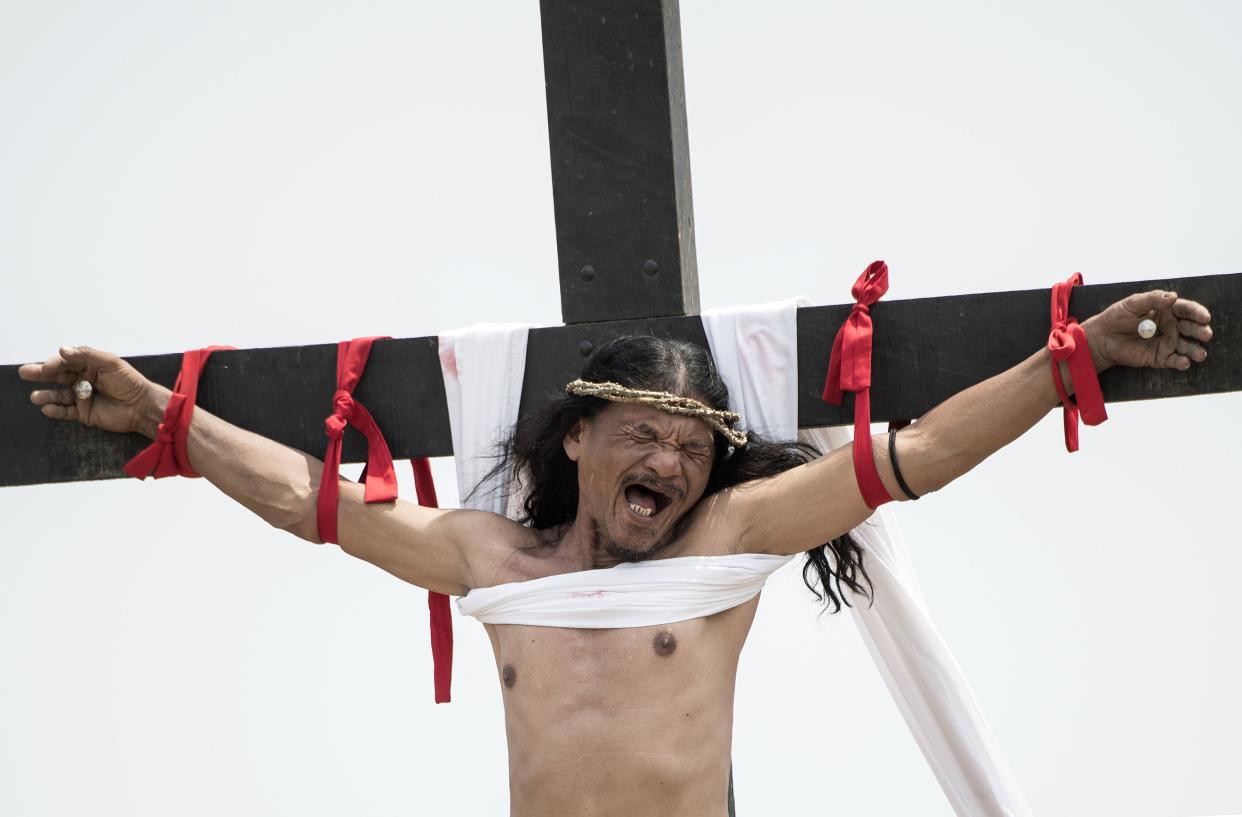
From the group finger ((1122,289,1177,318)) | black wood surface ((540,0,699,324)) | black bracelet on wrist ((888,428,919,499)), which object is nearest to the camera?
finger ((1122,289,1177,318))

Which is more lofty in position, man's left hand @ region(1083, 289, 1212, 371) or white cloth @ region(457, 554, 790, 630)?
man's left hand @ region(1083, 289, 1212, 371)

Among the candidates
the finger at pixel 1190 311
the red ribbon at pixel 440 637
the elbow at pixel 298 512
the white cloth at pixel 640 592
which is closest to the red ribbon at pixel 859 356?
the white cloth at pixel 640 592

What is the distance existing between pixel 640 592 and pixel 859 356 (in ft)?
1.86

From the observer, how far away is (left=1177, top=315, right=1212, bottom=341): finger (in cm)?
282

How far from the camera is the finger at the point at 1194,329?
2.82m

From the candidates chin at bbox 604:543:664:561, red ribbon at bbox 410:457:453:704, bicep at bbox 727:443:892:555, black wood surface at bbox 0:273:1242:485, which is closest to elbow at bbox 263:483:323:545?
black wood surface at bbox 0:273:1242:485

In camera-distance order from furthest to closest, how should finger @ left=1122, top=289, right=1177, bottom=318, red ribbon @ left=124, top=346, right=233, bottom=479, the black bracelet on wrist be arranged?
red ribbon @ left=124, top=346, right=233, bottom=479 → the black bracelet on wrist → finger @ left=1122, top=289, right=1177, bottom=318

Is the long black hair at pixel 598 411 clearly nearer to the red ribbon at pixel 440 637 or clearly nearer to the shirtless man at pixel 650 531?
the shirtless man at pixel 650 531

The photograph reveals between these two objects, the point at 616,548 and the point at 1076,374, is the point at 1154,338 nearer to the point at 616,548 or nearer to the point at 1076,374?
the point at 1076,374

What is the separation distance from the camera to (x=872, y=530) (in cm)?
321

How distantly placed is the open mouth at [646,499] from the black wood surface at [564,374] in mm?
270

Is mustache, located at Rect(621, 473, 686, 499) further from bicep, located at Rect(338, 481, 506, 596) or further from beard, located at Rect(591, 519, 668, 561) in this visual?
bicep, located at Rect(338, 481, 506, 596)

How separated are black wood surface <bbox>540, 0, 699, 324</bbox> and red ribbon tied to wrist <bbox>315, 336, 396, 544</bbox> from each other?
42cm

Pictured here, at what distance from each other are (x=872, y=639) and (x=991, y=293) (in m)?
0.74
